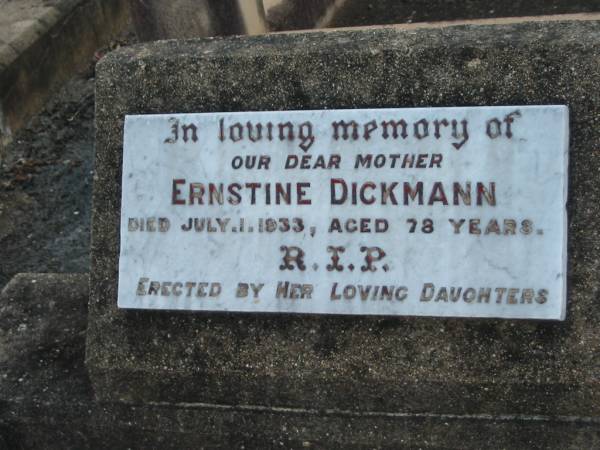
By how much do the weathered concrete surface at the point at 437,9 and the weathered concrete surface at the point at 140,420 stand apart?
102 inches

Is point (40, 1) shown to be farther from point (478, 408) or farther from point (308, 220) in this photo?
point (478, 408)

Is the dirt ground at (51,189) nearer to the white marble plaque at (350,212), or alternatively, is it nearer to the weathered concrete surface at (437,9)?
the white marble plaque at (350,212)

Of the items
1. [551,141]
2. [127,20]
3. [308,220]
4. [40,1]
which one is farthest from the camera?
[127,20]

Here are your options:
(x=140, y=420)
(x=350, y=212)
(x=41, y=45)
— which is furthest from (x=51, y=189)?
(x=350, y=212)

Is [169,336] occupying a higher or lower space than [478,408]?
higher

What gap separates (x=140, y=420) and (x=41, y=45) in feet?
9.42

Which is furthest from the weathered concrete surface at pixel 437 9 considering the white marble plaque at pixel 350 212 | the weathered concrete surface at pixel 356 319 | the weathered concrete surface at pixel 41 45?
the white marble plaque at pixel 350 212

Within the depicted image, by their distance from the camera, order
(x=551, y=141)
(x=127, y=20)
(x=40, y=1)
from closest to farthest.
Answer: (x=551, y=141), (x=40, y=1), (x=127, y=20)

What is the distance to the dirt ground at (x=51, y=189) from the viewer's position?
3377 millimetres

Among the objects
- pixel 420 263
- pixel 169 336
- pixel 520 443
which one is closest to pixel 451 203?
pixel 420 263

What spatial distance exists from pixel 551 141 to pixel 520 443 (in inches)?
31.9

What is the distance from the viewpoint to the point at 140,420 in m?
2.15

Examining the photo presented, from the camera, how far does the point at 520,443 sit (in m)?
1.95

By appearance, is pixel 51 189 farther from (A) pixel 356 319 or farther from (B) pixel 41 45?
(A) pixel 356 319
